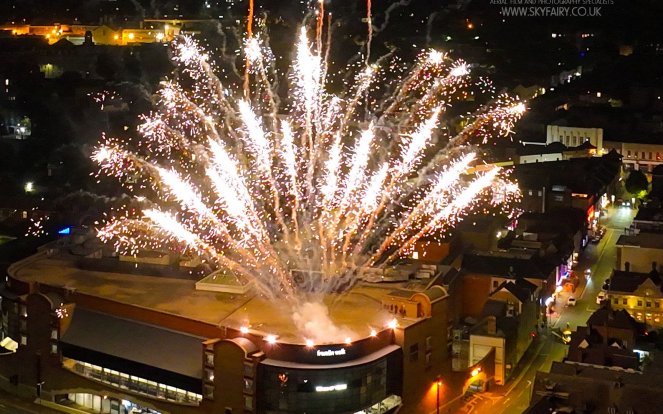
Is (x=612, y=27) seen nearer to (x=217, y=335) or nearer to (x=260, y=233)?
(x=260, y=233)

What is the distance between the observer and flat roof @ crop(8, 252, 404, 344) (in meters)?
12.6

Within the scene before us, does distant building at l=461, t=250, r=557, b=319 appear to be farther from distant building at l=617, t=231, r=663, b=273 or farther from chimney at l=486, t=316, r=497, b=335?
distant building at l=617, t=231, r=663, b=273

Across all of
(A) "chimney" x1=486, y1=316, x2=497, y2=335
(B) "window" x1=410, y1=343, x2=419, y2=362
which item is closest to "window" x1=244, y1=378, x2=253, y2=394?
(B) "window" x1=410, y1=343, x2=419, y2=362

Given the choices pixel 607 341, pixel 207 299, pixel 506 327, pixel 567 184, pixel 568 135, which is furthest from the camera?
pixel 568 135

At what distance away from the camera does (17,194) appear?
2122 cm

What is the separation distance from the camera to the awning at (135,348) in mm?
12344

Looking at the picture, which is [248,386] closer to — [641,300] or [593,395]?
[593,395]

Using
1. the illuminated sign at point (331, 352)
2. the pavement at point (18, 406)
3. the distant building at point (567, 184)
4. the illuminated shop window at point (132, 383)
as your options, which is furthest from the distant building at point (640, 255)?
the pavement at point (18, 406)

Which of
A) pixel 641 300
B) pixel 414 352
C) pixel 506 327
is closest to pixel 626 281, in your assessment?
pixel 641 300

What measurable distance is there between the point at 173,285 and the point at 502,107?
56.0 ft

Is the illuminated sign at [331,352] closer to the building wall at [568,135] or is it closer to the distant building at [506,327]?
the distant building at [506,327]

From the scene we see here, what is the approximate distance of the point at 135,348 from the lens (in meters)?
12.7

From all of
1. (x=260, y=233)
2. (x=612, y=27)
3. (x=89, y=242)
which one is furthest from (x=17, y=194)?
(x=612, y=27)

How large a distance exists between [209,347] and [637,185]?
1355cm
